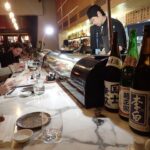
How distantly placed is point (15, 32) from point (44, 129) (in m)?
9.68

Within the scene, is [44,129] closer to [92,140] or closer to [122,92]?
[92,140]

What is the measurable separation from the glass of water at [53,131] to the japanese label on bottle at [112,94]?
22 cm

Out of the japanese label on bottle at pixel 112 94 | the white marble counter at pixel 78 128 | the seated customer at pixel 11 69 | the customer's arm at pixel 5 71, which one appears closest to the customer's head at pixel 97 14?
the seated customer at pixel 11 69

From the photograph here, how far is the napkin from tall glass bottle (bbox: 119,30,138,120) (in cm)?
42

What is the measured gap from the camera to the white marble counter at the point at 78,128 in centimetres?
58

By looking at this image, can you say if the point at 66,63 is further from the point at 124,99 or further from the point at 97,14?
the point at 97,14

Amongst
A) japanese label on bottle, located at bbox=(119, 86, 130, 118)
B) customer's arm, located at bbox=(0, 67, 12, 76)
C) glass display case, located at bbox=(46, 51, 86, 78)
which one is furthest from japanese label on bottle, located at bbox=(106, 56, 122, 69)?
customer's arm, located at bbox=(0, 67, 12, 76)

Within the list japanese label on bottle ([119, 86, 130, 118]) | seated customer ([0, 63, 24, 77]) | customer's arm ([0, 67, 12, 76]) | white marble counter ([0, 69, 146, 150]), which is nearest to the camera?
white marble counter ([0, 69, 146, 150])

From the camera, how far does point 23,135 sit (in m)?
0.64

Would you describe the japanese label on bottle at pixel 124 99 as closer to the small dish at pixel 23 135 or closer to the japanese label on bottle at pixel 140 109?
the japanese label on bottle at pixel 140 109

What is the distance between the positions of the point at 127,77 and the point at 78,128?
27cm

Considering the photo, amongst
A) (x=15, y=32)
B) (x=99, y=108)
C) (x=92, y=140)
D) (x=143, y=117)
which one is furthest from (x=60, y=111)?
(x=15, y=32)

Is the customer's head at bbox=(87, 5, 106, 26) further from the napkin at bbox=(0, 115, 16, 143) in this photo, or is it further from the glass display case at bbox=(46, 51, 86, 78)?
the napkin at bbox=(0, 115, 16, 143)

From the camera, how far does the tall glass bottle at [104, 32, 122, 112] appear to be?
0.77 metres
